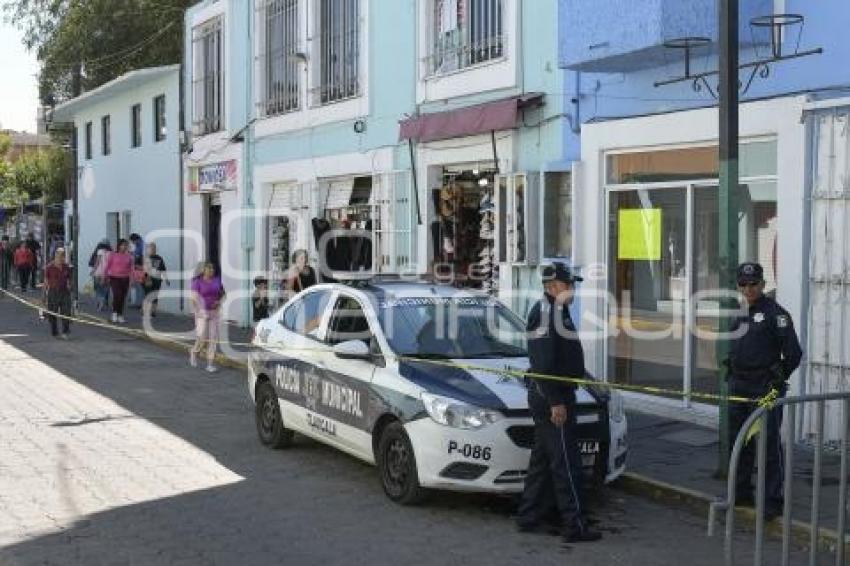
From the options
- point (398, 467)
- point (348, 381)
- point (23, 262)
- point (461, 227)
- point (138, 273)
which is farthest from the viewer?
point (23, 262)

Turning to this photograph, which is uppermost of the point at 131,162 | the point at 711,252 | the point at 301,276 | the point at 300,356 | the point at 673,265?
the point at 131,162

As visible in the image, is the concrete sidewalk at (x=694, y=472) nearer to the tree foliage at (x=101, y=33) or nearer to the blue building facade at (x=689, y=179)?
the blue building facade at (x=689, y=179)

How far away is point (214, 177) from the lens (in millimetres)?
22328

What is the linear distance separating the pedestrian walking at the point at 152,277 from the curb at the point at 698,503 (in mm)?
17146

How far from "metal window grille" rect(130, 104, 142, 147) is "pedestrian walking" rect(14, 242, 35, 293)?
8744 mm

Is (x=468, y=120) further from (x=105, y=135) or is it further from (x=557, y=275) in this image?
(x=105, y=135)

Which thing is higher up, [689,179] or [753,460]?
[689,179]

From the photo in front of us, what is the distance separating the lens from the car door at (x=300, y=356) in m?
9.00

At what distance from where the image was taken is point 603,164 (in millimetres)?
11844

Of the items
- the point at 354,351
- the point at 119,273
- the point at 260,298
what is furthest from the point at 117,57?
the point at 354,351

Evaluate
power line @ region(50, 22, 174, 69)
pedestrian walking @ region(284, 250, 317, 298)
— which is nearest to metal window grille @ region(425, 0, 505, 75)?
pedestrian walking @ region(284, 250, 317, 298)

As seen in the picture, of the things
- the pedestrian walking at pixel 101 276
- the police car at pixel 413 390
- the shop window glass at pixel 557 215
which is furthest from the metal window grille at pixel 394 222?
the pedestrian walking at pixel 101 276

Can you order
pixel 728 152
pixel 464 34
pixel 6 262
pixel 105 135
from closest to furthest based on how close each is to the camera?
pixel 728 152 → pixel 464 34 → pixel 105 135 → pixel 6 262

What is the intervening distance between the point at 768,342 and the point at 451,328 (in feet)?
8.10
